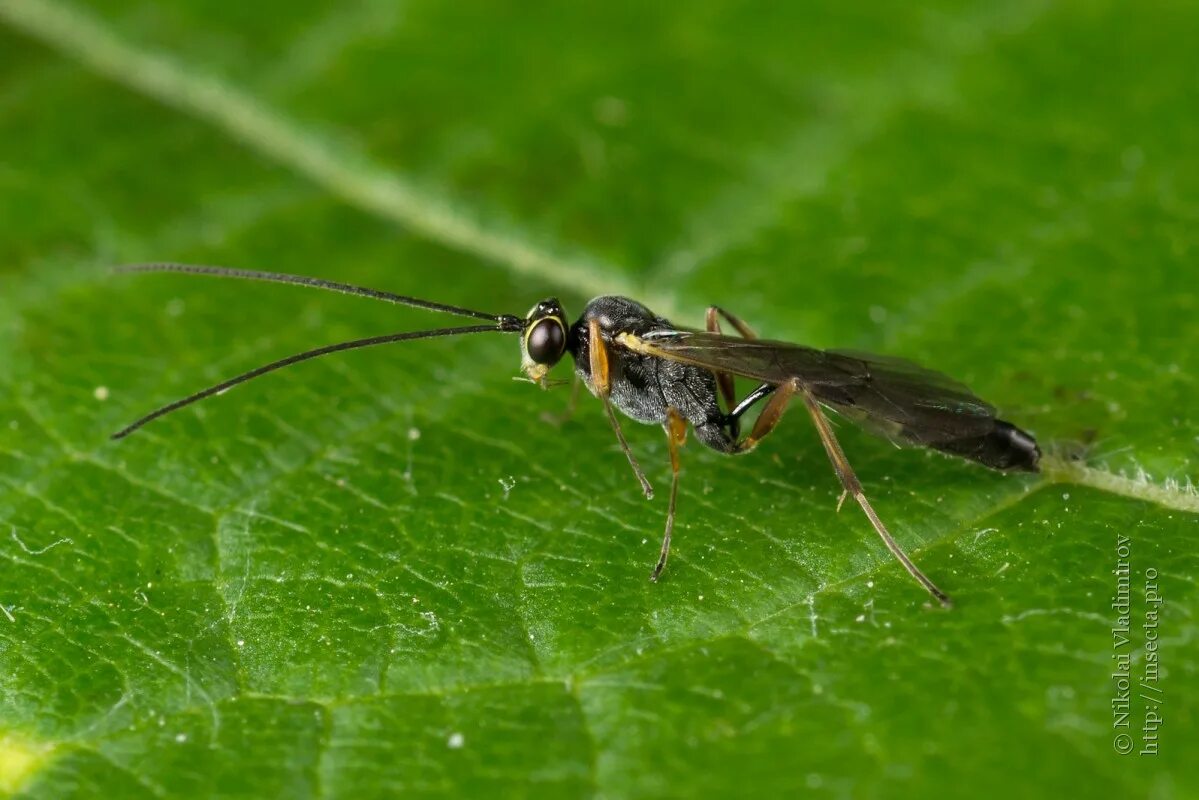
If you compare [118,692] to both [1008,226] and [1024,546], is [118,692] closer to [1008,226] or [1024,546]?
[1024,546]

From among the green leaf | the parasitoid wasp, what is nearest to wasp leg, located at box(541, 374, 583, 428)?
the green leaf

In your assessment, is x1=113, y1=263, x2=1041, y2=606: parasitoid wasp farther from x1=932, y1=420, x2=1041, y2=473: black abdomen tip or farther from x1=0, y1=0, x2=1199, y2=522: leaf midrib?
x1=0, y1=0, x2=1199, y2=522: leaf midrib

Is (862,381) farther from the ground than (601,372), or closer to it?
closer to it

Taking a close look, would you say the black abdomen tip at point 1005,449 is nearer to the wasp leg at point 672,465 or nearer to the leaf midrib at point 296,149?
the wasp leg at point 672,465

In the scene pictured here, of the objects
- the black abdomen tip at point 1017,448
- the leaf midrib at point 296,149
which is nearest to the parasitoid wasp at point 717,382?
the black abdomen tip at point 1017,448

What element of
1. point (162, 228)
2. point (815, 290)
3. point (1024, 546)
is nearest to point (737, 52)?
point (815, 290)

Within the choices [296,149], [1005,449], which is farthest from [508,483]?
[296,149]

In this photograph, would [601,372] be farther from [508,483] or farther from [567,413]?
[508,483]
